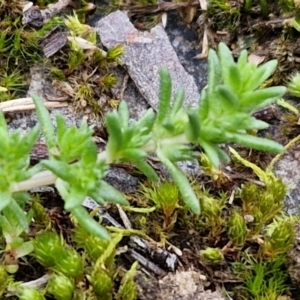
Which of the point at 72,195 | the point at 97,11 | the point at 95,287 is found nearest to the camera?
the point at 72,195

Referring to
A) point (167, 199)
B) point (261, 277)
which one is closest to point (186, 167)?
point (167, 199)

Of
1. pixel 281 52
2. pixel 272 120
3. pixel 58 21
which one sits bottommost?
pixel 272 120

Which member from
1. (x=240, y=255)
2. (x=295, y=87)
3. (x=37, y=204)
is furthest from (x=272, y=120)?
(x=37, y=204)

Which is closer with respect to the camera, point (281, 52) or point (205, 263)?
point (205, 263)

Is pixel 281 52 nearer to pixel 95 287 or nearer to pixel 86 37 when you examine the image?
pixel 86 37

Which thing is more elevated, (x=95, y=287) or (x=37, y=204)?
(x=37, y=204)

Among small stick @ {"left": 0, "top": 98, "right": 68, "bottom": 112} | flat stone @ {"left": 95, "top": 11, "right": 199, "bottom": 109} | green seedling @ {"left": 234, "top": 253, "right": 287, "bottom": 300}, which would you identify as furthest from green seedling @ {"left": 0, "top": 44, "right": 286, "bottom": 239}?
flat stone @ {"left": 95, "top": 11, "right": 199, "bottom": 109}

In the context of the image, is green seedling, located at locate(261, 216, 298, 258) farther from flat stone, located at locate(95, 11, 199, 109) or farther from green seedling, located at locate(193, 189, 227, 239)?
flat stone, located at locate(95, 11, 199, 109)

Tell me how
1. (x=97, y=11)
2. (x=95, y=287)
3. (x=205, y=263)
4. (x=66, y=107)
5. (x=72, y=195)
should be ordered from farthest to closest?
(x=97, y=11) → (x=66, y=107) → (x=205, y=263) → (x=95, y=287) → (x=72, y=195)

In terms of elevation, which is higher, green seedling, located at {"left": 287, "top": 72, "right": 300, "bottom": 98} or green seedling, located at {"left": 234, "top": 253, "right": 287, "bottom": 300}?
green seedling, located at {"left": 287, "top": 72, "right": 300, "bottom": 98}
